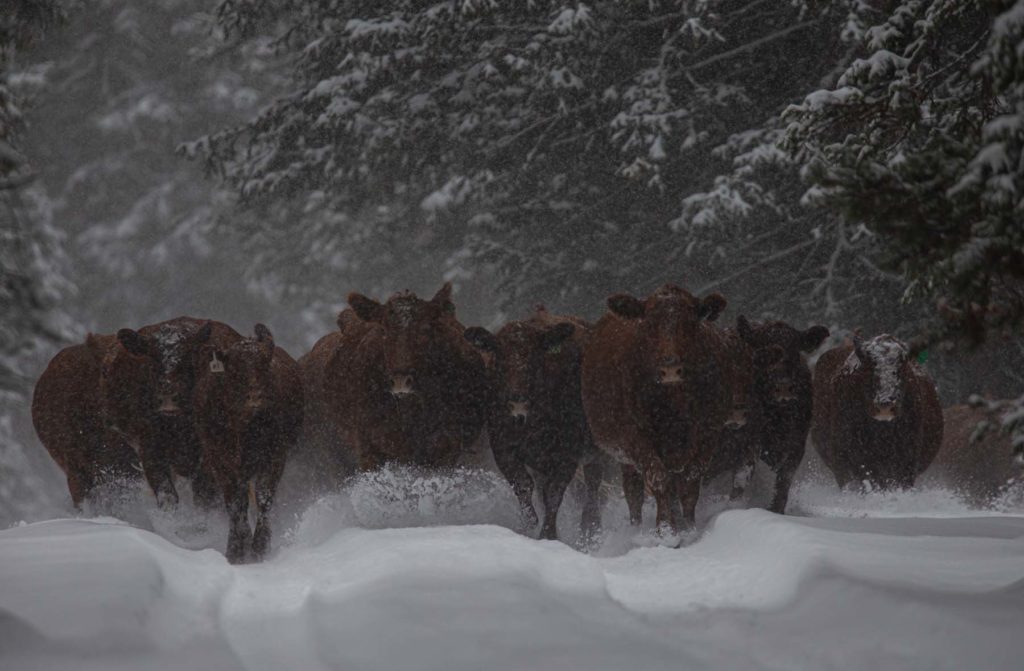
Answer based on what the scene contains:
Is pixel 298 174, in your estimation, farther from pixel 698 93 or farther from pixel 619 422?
pixel 619 422

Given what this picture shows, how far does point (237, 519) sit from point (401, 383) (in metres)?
1.58

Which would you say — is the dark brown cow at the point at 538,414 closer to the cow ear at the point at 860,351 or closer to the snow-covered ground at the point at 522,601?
the snow-covered ground at the point at 522,601

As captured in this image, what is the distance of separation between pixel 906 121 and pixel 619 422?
3630 millimetres

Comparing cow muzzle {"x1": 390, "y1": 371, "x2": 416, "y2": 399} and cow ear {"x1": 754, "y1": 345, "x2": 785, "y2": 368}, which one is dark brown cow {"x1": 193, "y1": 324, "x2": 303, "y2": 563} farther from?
cow ear {"x1": 754, "y1": 345, "x2": 785, "y2": 368}

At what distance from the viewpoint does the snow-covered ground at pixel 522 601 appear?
211 inches

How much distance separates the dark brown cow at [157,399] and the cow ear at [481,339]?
1909 mm

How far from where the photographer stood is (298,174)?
21.5 meters

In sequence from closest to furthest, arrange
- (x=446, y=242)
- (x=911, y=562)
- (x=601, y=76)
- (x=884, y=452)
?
(x=911, y=562)
(x=884, y=452)
(x=601, y=76)
(x=446, y=242)

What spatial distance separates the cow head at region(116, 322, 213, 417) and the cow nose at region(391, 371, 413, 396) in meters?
1.62

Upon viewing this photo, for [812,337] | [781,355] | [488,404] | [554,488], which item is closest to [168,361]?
[488,404]

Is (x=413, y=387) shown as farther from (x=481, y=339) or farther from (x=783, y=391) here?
(x=783, y=391)

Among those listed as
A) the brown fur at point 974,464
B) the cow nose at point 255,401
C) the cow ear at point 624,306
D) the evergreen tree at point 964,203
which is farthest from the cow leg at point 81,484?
the brown fur at point 974,464

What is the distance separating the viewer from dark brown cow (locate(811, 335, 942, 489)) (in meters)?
11.5

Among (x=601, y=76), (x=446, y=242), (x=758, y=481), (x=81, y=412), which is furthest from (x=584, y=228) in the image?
(x=81, y=412)
